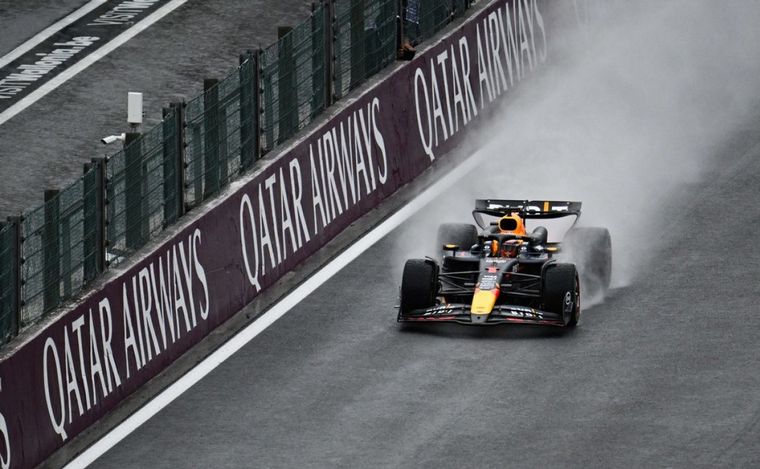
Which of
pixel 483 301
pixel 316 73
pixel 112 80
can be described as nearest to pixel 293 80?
pixel 316 73

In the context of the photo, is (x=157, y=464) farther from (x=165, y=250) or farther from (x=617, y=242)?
(x=617, y=242)

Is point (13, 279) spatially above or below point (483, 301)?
above

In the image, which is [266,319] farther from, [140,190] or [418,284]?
[140,190]

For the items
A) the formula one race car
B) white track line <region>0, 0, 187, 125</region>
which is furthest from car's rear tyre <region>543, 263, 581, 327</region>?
white track line <region>0, 0, 187, 125</region>

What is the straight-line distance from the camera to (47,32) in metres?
28.9

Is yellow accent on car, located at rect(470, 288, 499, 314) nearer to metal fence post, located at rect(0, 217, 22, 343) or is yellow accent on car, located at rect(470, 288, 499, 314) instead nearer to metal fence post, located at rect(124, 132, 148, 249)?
metal fence post, located at rect(124, 132, 148, 249)

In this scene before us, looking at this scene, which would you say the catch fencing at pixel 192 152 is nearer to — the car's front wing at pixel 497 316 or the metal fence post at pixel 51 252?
the metal fence post at pixel 51 252

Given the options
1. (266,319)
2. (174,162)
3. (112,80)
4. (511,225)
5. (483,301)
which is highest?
(174,162)

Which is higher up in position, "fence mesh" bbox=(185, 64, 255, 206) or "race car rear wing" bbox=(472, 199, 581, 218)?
"fence mesh" bbox=(185, 64, 255, 206)

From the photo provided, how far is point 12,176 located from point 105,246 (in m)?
6.35

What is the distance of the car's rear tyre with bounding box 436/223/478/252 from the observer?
20.5 m

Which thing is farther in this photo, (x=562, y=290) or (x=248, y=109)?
(x=248, y=109)

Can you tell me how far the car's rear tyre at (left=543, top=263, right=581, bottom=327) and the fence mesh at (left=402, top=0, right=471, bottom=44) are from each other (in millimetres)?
6645

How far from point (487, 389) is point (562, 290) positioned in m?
1.68
